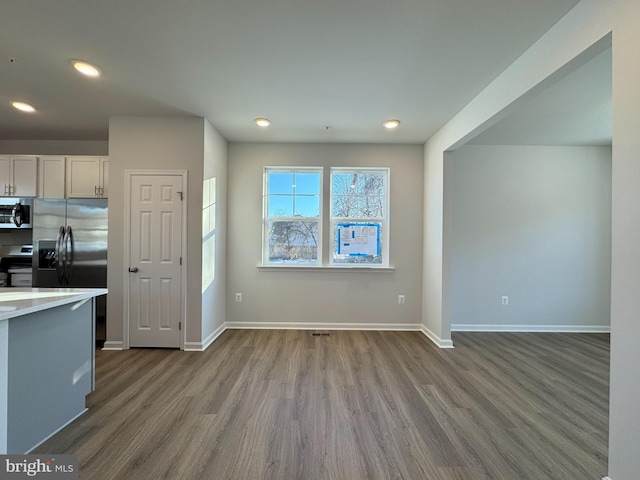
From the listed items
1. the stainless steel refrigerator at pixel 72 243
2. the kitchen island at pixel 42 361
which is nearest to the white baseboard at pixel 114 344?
the stainless steel refrigerator at pixel 72 243

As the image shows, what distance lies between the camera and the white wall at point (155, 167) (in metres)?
3.41

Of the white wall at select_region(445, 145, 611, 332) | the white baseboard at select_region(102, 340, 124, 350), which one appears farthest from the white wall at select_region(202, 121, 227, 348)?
the white wall at select_region(445, 145, 611, 332)

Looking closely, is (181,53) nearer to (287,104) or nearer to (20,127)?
(287,104)

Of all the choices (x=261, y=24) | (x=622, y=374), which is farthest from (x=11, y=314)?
(x=622, y=374)

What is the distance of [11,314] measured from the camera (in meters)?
1.49

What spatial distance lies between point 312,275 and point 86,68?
10.5 feet

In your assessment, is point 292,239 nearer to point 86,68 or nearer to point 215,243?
point 215,243

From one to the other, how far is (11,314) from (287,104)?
2648mm

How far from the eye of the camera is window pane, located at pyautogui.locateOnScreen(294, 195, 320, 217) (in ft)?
14.4

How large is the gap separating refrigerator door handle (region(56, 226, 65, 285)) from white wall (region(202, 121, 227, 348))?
5.14ft

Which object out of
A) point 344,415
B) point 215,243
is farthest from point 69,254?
point 344,415

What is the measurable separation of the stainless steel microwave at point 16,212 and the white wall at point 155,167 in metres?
1.15

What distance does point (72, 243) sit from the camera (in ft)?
11.3

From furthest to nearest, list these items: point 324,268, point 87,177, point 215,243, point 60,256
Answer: point 324,268 → point 215,243 → point 87,177 → point 60,256
